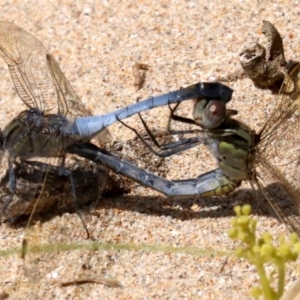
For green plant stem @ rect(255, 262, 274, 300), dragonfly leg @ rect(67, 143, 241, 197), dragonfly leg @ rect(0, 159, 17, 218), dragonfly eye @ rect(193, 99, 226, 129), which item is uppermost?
dragonfly eye @ rect(193, 99, 226, 129)

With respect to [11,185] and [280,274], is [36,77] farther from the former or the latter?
[280,274]

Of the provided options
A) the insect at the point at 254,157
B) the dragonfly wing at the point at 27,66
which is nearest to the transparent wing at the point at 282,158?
the insect at the point at 254,157

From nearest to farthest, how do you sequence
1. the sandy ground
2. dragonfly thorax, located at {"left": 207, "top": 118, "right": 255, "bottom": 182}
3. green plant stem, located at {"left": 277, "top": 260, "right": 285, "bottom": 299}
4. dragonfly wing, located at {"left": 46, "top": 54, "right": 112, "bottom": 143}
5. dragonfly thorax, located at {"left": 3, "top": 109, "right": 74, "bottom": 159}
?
green plant stem, located at {"left": 277, "top": 260, "right": 285, "bottom": 299} < the sandy ground < dragonfly thorax, located at {"left": 207, "top": 118, "right": 255, "bottom": 182} < dragonfly thorax, located at {"left": 3, "top": 109, "right": 74, "bottom": 159} < dragonfly wing, located at {"left": 46, "top": 54, "right": 112, "bottom": 143}

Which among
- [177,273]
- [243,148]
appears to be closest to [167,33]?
[243,148]

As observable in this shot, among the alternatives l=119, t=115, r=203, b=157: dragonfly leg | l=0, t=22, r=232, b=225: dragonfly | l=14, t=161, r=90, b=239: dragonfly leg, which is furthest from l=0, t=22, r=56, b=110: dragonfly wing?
l=119, t=115, r=203, b=157: dragonfly leg

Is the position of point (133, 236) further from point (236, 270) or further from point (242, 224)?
point (242, 224)

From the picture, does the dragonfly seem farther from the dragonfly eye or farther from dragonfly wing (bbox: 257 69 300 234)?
dragonfly wing (bbox: 257 69 300 234)

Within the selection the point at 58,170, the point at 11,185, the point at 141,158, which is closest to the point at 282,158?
the point at 141,158
